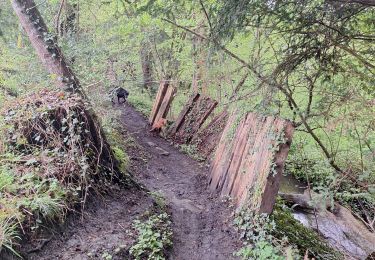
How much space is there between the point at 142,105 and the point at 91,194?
1065 cm

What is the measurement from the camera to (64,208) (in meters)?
3.64

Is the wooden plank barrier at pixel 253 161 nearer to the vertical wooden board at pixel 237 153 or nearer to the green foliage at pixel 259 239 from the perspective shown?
the vertical wooden board at pixel 237 153

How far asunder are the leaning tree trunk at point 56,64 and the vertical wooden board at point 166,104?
17.4 ft

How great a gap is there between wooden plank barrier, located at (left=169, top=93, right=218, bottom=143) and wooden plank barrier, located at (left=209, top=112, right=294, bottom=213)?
3.27 m

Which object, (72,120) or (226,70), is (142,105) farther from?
(72,120)

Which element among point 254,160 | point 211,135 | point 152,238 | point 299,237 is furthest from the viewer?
point 211,135

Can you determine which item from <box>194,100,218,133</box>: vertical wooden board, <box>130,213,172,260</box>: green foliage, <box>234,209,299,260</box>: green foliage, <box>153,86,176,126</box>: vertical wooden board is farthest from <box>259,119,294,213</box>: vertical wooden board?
<box>153,86,176,126</box>: vertical wooden board

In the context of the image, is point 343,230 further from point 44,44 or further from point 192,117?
point 44,44

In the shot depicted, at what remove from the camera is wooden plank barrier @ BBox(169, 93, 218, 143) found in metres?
9.01

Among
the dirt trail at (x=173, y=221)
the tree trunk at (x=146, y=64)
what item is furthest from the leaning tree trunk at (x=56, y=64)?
the tree trunk at (x=146, y=64)

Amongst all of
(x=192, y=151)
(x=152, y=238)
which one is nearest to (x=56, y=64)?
(x=152, y=238)

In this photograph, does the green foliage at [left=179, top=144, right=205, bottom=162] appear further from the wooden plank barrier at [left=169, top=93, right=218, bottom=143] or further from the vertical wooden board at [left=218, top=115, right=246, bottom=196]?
the vertical wooden board at [left=218, top=115, right=246, bottom=196]

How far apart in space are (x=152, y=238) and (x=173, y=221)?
33.3 inches

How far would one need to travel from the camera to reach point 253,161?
4328mm
